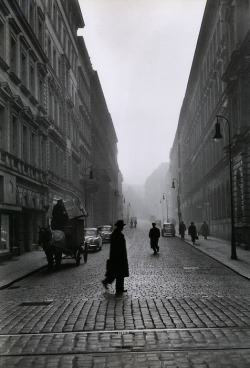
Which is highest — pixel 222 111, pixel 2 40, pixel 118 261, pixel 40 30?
pixel 40 30

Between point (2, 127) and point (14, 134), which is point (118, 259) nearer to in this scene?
point (2, 127)

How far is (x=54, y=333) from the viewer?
7988 mm

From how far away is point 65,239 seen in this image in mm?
20297

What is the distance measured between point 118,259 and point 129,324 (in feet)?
14.8

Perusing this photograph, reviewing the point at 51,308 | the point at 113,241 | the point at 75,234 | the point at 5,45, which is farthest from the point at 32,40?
the point at 51,308

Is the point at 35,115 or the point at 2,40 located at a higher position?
the point at 2,40

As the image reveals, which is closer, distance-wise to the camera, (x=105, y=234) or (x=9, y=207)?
(x=9, y=207)

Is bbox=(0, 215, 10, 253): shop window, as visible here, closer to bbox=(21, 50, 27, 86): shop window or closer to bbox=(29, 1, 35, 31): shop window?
bbox=(21, 50, 27, 86): shop window

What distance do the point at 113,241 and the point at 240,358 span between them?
280 inches

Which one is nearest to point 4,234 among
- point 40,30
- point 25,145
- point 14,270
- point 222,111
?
point 14,270

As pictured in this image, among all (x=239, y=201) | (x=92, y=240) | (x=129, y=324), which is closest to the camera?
(x=129, y=324)

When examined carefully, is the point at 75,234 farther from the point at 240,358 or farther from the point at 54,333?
the point at 240,358

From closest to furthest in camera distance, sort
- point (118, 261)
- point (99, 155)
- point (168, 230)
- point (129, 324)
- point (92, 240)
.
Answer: point (129, 324)
point (118, 261)
point (92, 240)
point (168, 230)
point (99, 155)

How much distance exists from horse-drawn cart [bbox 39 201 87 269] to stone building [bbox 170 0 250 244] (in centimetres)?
796
